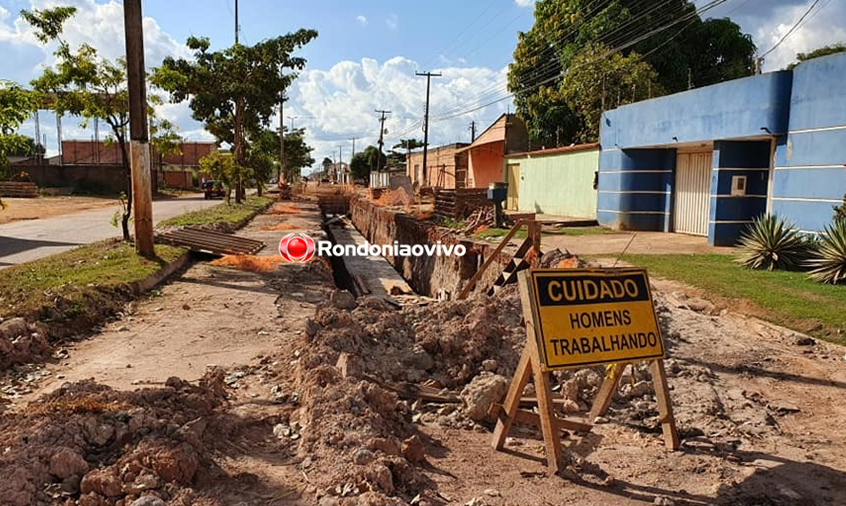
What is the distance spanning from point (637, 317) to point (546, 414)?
99 centimetres

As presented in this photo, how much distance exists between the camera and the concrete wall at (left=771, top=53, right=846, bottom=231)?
11.7 metres

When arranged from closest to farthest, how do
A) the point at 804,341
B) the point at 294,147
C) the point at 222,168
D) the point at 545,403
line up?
the point at 545,403 → the point at 804,341 → the point at 222,168 → the point at 294,147

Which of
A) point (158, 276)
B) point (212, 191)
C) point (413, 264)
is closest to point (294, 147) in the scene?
point (212, 191)

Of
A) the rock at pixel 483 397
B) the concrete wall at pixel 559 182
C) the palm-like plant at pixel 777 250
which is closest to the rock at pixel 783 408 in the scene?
the rock at pixel 483 397

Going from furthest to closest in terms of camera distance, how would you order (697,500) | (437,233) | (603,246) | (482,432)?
(437,233) → (603,246) → (482,432) → (697,500)

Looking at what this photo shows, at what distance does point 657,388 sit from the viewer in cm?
456

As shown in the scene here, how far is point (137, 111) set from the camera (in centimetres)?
1130

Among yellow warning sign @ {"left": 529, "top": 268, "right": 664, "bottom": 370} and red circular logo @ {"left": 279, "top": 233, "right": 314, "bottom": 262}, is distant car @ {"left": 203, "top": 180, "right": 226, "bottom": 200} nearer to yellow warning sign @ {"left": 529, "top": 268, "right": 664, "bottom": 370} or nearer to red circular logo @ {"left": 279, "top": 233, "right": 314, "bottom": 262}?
red circular logo @ {"left": 279, "top": 233, "right": 314, "bottom": 262}

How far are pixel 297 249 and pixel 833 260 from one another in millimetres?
11575

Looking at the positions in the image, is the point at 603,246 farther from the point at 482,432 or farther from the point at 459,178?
the point at 459,178

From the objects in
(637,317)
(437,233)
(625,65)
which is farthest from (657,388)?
(625,65)

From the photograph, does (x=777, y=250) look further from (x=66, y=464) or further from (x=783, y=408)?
(x=66, y=464)

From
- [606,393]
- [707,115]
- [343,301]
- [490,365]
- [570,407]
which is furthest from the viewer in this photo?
[707,115]

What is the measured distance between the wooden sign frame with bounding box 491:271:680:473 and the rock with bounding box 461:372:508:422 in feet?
1.21
